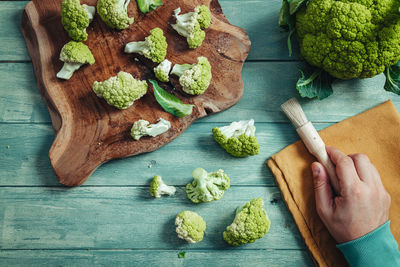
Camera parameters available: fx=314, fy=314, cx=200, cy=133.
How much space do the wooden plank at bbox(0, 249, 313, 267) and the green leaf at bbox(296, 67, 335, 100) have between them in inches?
25.5

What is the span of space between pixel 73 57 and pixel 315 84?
→ 964 mm

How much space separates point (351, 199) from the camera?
1.18 meters

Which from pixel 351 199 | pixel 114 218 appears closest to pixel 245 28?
pixel 351 199

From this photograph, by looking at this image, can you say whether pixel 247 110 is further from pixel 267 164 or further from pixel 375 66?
pixel 375 66

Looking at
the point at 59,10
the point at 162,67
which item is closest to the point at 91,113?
the point at 162,67

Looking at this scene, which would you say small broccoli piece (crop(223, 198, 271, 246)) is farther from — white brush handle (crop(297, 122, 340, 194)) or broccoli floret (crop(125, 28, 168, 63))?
broccoli floret (crop(125, 28, 168, 63))

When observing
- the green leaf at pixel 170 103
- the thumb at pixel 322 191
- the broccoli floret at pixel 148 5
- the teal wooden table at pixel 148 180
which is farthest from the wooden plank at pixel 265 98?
the broccoli floret at pixel 148 5

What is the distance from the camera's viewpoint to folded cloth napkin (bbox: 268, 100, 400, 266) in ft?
4.13

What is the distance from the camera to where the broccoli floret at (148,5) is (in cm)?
126

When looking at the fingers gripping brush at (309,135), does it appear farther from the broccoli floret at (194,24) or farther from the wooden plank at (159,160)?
the broccoli floret at (194,24)

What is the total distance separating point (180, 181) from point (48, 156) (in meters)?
0.56

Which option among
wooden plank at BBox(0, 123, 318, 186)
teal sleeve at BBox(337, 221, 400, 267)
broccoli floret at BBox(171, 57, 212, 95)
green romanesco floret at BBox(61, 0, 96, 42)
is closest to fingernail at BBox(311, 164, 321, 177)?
wooden plank at BBox(0, 123, 318, 186)

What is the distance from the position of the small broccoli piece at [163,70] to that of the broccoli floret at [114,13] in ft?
0.71

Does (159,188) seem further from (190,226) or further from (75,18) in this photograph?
(75,18)
